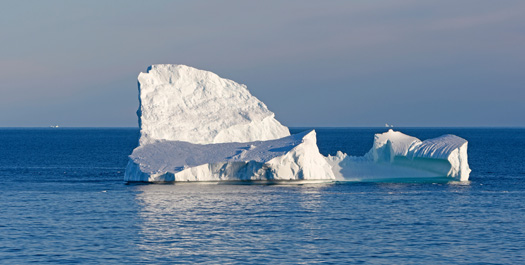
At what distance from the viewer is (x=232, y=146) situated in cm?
5256

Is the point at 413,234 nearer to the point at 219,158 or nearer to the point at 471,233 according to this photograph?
the point at 471,233

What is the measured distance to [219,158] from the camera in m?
50.4

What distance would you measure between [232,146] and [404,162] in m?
13.5

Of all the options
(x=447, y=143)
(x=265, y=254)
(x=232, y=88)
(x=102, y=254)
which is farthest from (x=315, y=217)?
(x=232, y=88)

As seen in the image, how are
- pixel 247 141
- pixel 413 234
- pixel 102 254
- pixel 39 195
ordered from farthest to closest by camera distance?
1. pixel 247 141
2. pixel 39 195
3. pixel 413 234
4. pixel 102 254

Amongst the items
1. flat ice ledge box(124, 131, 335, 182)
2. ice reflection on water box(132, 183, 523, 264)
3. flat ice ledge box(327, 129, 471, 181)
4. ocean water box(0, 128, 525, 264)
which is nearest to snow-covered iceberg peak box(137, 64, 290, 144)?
flat ice ledge box(124, 131, 335, 182)

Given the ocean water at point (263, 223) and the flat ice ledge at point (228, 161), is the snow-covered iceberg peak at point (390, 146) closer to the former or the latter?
the ocean water at point (263, 223)

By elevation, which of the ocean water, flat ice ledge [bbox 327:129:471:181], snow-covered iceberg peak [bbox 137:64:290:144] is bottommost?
the ocean water

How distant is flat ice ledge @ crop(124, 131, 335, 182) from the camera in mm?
50281

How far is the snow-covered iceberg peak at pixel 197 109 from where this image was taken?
56281 mm

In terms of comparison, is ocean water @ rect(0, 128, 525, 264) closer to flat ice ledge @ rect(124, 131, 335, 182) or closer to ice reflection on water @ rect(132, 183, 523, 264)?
ice reflection on water @ rect(132, 183, 523, 264)

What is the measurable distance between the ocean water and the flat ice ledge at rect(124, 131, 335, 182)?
0.96m

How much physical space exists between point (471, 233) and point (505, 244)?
2760mm

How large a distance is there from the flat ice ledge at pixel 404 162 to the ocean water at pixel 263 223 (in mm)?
1513
